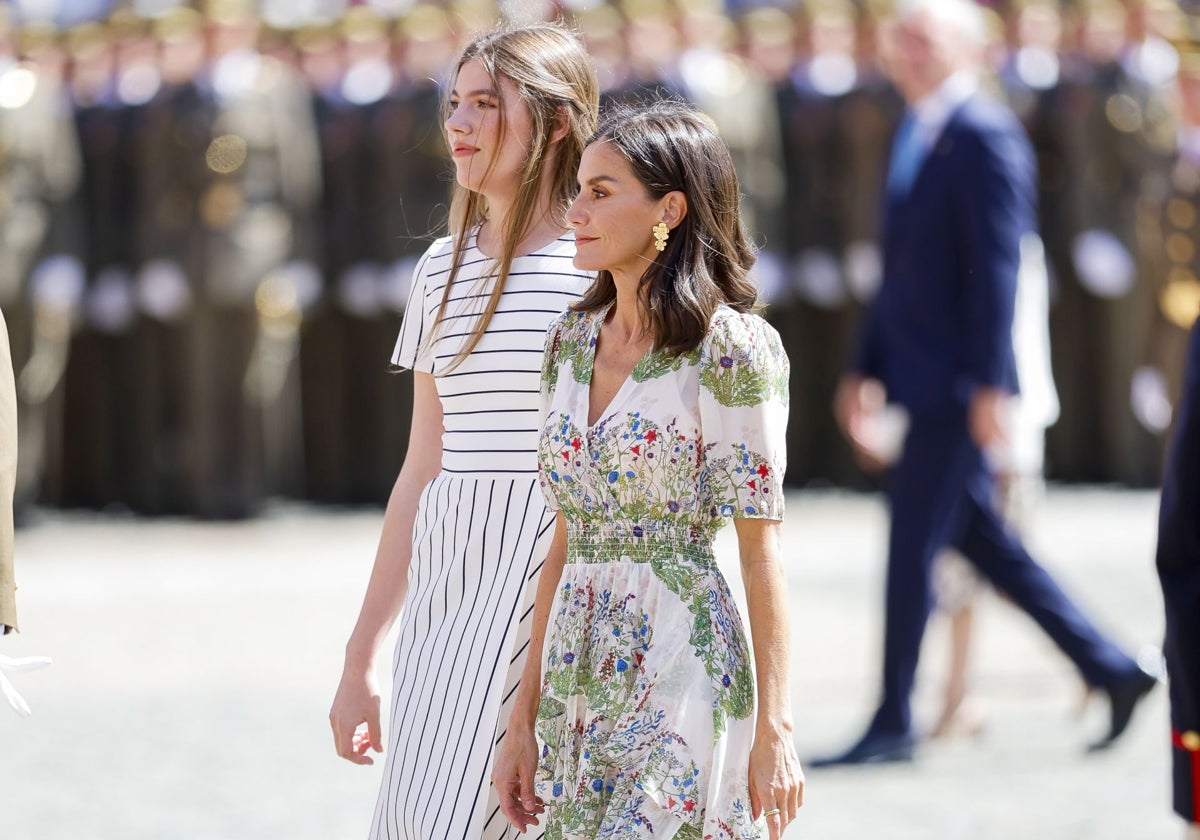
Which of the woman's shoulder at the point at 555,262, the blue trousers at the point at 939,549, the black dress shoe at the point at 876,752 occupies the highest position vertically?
the woman's shoulder at the point at 555,262

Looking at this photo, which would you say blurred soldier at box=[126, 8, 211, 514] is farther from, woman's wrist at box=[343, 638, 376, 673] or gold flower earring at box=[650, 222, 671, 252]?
gold flower earring at box=[650, 222, 671, 252]

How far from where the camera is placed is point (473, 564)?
8.84ft

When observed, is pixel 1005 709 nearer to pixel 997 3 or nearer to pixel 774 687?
pixel 774 687

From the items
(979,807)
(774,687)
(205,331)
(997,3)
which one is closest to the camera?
(774,687)

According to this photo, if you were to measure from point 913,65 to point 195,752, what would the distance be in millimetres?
2586

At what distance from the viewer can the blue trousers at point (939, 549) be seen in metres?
5.22

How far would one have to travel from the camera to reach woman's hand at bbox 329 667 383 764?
110 inches

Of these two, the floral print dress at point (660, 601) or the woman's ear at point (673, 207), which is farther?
the woman's ear at point (673, 207)

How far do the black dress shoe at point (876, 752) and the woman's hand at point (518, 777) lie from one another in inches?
107

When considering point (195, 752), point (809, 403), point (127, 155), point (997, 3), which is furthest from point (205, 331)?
point (195, 752)

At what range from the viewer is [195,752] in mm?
5496

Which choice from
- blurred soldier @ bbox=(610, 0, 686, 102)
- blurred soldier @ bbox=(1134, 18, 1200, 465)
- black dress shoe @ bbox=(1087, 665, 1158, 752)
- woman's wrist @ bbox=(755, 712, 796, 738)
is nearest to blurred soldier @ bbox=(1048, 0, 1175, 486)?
blurred soldier @ bbox=(1134, 18, 1200, 465)

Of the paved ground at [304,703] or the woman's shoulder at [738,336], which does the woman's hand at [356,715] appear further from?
the paved ground at [304,703]

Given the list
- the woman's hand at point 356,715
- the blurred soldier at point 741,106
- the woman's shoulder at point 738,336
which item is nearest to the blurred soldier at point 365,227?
the blurred soldier at point 741,106
